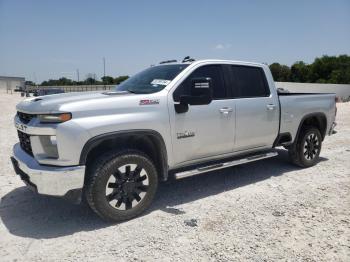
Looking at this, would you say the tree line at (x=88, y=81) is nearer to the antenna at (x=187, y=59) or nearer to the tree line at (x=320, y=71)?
the tree line at (x=320, y=71)

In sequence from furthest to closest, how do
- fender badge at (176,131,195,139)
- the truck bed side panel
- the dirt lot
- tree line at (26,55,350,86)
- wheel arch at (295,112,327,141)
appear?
tree line at (26,55,350,86) < wheel arch at (295,112,327,141) < the truck bed side panel < fender badge at (176,131,195,139) < the dirt lot

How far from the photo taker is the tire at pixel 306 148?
5938 mm

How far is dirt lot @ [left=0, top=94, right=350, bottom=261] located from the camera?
3.12 metres

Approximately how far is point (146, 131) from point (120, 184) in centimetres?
70

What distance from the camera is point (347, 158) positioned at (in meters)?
6.84

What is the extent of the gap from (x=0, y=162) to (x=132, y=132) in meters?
4.14

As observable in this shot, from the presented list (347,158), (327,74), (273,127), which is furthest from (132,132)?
(327,74)

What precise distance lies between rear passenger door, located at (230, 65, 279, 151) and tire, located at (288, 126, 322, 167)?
2.79 feet

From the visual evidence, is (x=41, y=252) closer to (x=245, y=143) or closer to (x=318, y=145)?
(x=245, y=143)

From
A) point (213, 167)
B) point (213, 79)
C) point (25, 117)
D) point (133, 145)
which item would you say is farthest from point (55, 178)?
point (213, 79)

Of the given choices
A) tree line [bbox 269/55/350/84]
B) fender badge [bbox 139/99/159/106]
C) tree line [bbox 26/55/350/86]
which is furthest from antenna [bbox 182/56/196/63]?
tree line [bbox 269/55/350/84]

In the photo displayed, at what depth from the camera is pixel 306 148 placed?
6066mm

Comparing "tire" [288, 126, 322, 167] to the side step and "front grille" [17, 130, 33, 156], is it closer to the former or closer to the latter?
the side step

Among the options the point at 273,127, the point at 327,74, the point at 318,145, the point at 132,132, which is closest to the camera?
the point at 132,132
